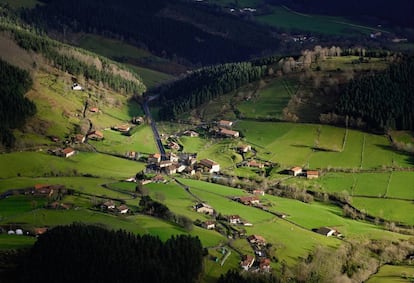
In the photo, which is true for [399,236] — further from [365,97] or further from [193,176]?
[365,97]

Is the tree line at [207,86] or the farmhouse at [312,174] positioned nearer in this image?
the farmhouse at [312,174]

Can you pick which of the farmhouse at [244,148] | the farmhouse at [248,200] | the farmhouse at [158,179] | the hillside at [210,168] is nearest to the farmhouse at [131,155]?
the hillside at [210,168]

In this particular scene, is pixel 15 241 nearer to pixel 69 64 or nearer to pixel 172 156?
pixel 172 156

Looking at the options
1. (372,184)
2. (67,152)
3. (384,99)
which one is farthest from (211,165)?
(384,99)

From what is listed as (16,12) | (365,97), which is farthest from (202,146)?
(16,12)

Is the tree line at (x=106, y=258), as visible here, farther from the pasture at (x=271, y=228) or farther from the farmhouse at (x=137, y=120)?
the farmhouse at (x=137, y=120)

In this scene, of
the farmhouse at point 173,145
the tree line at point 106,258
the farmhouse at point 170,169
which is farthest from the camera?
the farmhouse at point 173,145

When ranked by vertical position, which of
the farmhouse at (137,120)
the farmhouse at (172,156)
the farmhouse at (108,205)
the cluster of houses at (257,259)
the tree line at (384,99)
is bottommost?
the farmhouse at (137,120)
